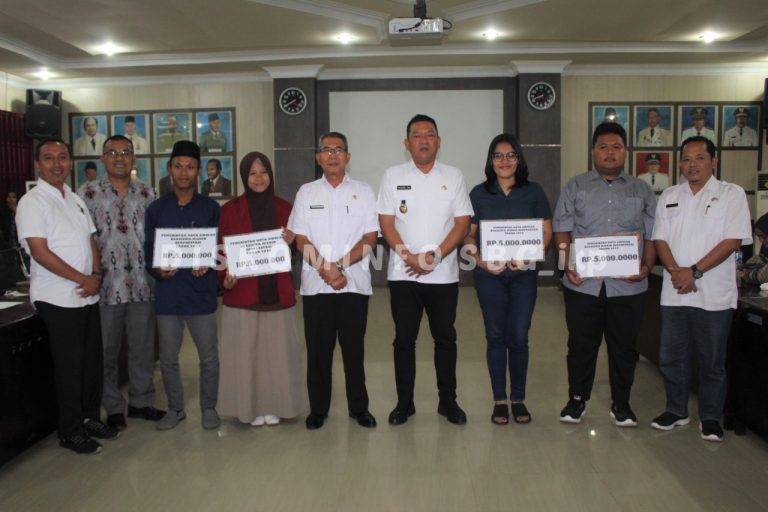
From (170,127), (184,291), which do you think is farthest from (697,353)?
(170,127)

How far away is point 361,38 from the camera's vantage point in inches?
303

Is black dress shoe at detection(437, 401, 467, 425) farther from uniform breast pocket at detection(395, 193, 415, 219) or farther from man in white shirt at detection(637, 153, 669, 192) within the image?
man in white shirt at detection(637, 153, 669, 192)

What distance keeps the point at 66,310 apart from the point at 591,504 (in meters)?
2.68

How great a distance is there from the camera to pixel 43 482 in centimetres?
291

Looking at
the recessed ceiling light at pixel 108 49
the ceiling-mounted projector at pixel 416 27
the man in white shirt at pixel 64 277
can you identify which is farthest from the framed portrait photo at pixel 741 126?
the man in white shirt at pixel 64 277

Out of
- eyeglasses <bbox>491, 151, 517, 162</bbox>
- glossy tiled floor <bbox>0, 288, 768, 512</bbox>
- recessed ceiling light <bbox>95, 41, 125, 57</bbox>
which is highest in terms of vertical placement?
recessed ceiling light <bbox>95, 41, 125, 57</bbox>

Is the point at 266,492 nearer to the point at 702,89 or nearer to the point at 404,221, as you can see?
the point at 404,221

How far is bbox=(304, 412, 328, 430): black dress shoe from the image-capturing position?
355cm

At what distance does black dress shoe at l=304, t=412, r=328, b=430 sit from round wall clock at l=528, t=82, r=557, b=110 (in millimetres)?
6746

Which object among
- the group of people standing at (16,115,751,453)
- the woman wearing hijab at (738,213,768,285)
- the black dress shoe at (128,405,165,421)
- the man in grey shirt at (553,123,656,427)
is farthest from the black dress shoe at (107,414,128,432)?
the woman wearing hijab at (738,213,768,285)

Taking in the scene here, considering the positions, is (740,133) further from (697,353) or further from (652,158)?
(697,353)

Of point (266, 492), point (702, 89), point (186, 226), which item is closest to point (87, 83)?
point (186, 226)

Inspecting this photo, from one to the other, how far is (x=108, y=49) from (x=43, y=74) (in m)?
1.87

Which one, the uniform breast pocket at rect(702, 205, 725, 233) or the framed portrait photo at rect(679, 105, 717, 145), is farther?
the framed portrait photo at rect(679, 105, 717, 145)
